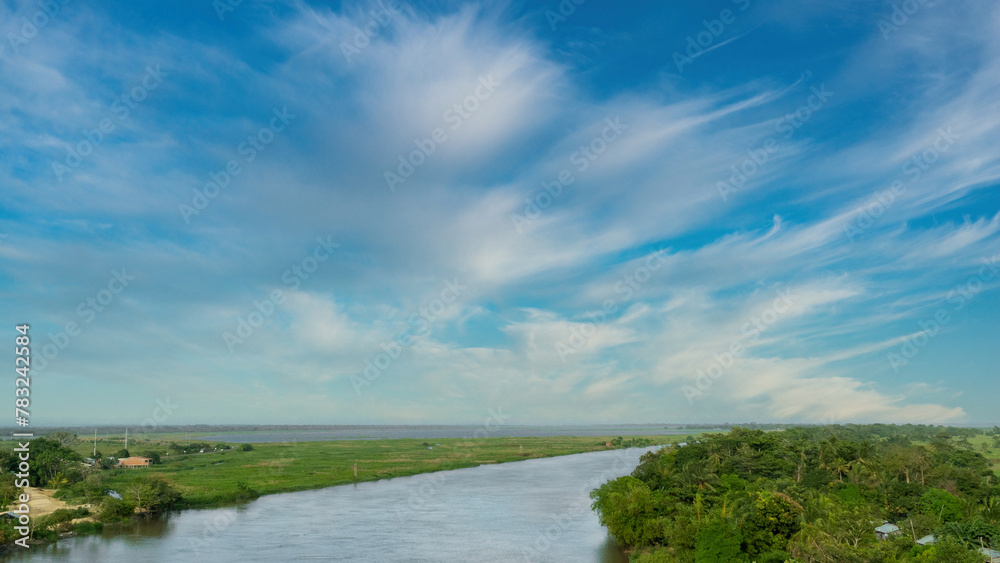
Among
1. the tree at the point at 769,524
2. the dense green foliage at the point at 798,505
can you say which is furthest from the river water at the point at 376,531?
the tree at the point at 769,524

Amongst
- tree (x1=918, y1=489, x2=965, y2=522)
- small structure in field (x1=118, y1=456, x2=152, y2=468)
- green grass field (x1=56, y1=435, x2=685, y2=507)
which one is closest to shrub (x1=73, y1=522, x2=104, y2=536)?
green grass field (x1=56, y1=435, x2=685, y2=507)

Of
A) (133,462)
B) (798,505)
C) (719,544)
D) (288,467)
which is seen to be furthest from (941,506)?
A: (133,462)

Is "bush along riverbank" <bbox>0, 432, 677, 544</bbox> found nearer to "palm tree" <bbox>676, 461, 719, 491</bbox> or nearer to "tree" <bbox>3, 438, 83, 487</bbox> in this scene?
"tree" <bbox>3, 438, 83, 487</bbox>

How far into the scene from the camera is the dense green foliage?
1075 inches

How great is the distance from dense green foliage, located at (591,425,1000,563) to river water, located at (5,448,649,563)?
4.36 meters

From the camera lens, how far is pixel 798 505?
32062 mm

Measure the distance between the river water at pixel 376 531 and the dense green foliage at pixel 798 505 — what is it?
4.36m

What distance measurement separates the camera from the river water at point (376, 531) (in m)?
37.8

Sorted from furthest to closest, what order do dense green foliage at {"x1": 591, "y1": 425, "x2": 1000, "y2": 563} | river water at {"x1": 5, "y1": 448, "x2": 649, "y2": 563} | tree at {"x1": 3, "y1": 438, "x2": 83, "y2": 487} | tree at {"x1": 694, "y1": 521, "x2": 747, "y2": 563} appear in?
tree at {"x1": 3, "y1": 438, "x2": 83, "y2": 487}, river water at {"x1": 5, "y1": 448, "x2": 649, "y2": 563}, tree at {"x1": 694, "y1": 521, "x2": 747, "y2": 563}, dense green foliage at {"x1": 591, "y1": 425, "x2": 1000, "y2": 563}

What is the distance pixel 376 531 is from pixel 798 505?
3001 cm

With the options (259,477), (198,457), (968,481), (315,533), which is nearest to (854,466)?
(968,481)

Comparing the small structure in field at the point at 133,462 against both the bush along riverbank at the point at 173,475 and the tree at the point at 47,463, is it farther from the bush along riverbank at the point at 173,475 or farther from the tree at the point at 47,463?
the tree at the point at 47,463

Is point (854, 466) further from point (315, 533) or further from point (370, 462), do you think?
point (370, 462)

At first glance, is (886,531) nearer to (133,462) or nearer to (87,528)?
(87,528)
